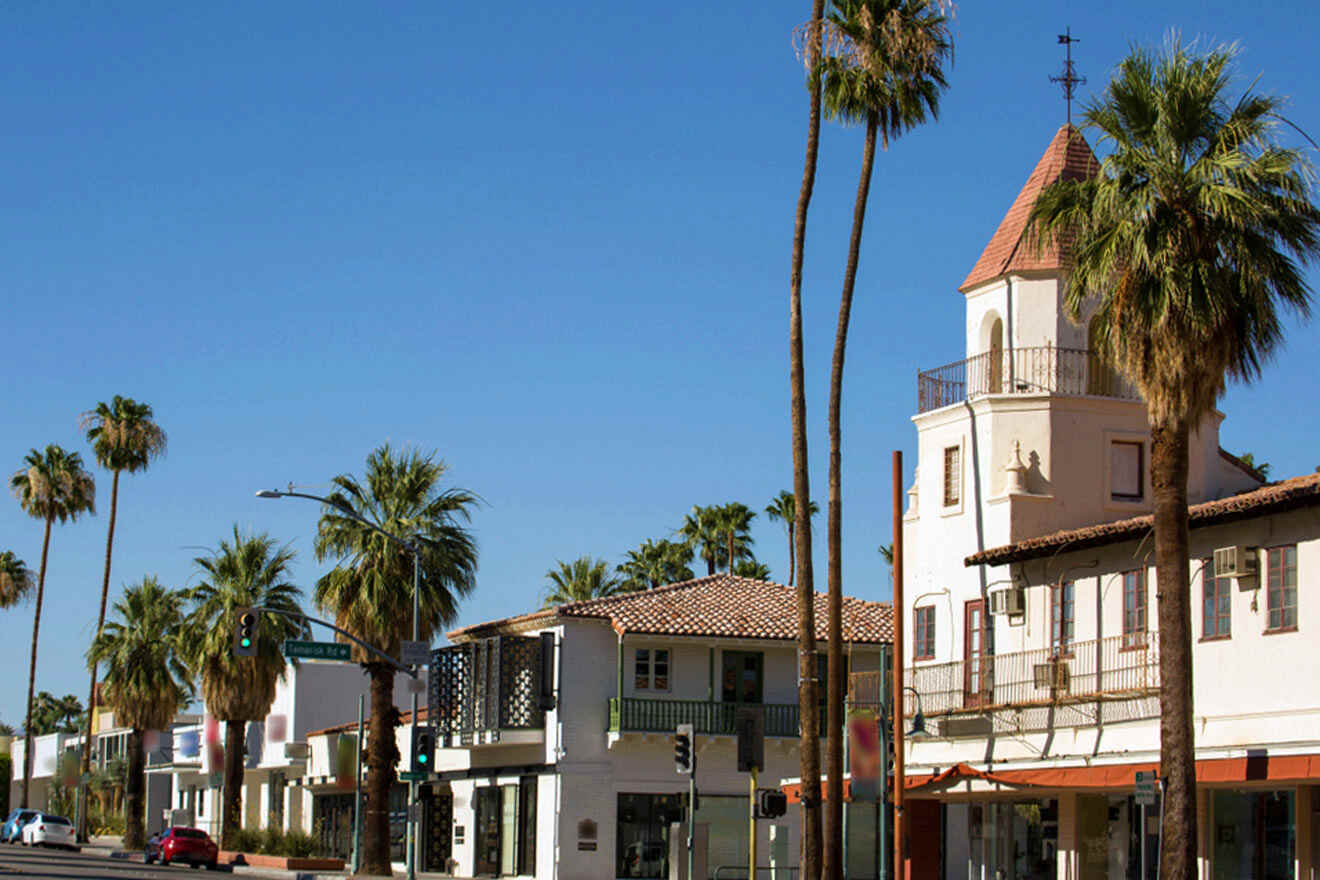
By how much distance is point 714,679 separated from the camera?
44.2 m

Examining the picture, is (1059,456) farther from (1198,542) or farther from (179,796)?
(179,796)

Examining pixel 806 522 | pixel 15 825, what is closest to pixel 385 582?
pixel 806 522

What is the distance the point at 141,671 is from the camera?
201 feet

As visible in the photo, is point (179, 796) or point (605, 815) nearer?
point (605, 815)

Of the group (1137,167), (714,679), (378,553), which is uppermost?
(1137,167)

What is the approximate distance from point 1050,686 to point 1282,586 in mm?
5670

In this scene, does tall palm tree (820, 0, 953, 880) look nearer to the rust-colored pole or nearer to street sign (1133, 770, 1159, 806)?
the rust-colored pole

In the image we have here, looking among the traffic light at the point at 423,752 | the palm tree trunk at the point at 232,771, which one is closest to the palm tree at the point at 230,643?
the palm tree trunk at the point at 232,771

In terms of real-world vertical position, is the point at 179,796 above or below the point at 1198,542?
below

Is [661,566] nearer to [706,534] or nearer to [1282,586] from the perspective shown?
[706,534]

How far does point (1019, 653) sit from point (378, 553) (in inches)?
776

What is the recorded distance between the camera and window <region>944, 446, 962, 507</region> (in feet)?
113

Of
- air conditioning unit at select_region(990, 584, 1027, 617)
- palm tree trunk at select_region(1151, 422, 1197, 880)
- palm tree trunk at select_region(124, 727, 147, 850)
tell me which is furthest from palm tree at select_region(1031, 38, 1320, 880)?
palm tree trunk at select_region(124, 727, 147, 850)

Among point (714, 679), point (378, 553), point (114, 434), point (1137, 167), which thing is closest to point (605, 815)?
point (714, 679)
